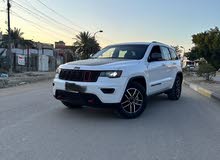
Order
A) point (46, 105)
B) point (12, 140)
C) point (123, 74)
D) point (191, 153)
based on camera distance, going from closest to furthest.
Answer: point (191, 153) → point (12, 140) → point (123, 74) → point (46, 105)

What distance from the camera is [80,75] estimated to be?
7074mm

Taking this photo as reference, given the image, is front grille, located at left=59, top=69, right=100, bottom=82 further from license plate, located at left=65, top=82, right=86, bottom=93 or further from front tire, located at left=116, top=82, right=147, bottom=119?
front tire, located at left=116, top=82, right=147, bottom=119

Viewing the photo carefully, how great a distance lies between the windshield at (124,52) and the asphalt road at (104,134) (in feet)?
4.88

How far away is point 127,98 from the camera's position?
7289mm

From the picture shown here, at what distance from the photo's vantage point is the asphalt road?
4797 mm

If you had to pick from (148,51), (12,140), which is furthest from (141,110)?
(12,140)

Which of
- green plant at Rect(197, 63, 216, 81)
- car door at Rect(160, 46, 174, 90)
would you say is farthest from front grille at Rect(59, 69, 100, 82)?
green plant at Rect(197, 63, 216, 81)

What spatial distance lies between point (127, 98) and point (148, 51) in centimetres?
170

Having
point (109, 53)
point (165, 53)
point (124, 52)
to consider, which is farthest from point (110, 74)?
point (165, 53)

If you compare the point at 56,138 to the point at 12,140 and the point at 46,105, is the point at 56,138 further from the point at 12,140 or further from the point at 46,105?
the point at 46,105

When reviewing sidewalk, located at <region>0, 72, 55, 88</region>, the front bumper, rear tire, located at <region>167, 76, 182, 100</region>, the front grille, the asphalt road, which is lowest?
sidewalk, located at <region>0, 72, 55, 88</region>

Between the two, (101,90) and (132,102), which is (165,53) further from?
(101,90)

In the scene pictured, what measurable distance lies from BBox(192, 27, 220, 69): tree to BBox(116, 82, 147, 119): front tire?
5679 centimetres

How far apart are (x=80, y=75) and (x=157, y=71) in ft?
8.18
